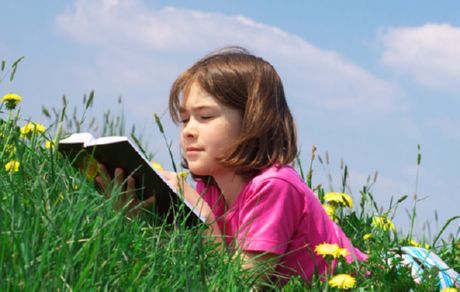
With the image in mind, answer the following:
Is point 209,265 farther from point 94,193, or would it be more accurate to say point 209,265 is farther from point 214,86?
point 214,86

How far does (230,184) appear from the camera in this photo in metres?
3.27

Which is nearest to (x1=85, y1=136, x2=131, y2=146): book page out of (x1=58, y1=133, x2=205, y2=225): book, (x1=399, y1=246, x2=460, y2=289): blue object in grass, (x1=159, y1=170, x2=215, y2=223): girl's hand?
(x1=58, y1=133, x2=205, y2=225): book

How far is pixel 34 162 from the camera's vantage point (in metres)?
3.03

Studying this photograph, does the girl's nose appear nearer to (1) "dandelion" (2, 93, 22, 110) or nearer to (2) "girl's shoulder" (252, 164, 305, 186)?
(2) "girl's shoulder" (252, 164, 305, 186)

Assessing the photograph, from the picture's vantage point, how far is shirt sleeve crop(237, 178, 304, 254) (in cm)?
296

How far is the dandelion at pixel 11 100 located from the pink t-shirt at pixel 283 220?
118 centimetres

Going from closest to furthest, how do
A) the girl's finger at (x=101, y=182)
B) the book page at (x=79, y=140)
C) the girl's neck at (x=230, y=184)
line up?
1. the book page at (x=79, y=140)
2. the girl's finger at (x=101, y=182)
3. the girl's neck at (x=230, y=184)

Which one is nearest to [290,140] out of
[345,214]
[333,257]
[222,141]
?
[222,141]

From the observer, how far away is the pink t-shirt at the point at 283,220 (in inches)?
117

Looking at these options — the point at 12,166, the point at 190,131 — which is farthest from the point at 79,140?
the point at 190,131

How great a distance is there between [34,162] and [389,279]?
128cm

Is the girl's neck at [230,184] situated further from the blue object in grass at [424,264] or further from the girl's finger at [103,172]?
the blue object in grass at [424,264]

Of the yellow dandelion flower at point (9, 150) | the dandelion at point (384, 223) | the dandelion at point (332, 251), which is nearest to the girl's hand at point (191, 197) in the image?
the dandelion at point (332, 251)

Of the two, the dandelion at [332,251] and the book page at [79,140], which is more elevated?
the book page at [79,140]
